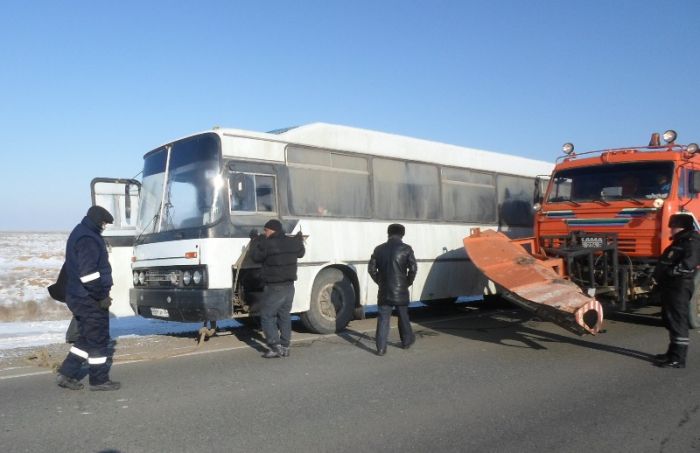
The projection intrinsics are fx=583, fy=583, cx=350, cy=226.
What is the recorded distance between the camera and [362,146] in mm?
10320

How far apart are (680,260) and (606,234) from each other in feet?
8.10

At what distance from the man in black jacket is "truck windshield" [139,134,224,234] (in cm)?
111

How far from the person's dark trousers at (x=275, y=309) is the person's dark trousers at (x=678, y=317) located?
464cm

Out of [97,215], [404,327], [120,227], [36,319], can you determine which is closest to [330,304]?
[404,327]

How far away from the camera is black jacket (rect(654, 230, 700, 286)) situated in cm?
686

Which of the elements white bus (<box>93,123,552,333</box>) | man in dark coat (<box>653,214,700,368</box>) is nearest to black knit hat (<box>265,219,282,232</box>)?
white bus (<box>93,123,552,333</box>)

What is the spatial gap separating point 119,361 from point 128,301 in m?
1.97

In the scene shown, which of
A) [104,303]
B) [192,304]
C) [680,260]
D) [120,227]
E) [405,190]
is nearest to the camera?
[104,303]

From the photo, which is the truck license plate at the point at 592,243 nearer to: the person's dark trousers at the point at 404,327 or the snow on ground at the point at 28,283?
the person's dark trousers at the point at 404,327

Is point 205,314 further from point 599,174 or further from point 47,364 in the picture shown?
point 599,174

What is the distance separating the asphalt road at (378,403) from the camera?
4438mm

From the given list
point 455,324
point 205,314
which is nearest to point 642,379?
point 455,324

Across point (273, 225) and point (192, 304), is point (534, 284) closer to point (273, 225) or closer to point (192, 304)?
point (273, 225)

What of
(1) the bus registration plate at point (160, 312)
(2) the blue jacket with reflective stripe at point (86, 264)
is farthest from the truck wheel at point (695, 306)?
(2) the blue jacket with reflective stripe at point (86, 264)
